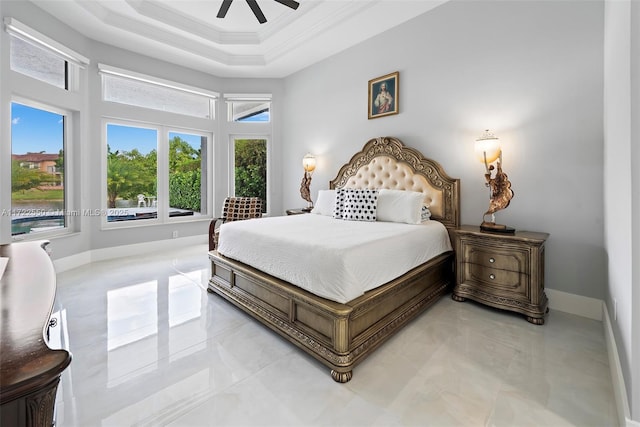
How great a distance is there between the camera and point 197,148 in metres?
5.63

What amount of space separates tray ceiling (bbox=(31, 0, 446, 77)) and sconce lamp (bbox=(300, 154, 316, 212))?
1663 mm

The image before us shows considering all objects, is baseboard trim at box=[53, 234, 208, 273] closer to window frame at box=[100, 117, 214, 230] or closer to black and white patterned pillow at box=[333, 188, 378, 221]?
window frame at box=[100, 117, 214, 230]

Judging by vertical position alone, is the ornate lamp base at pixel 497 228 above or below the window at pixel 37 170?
below

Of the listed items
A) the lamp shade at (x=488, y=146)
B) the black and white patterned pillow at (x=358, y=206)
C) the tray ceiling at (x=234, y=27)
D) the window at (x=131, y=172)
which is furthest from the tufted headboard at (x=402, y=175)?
the window at (x=131, y=172)

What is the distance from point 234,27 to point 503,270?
477 cm

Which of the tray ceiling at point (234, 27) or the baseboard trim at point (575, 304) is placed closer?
the baseboard trim at point (575, 304)

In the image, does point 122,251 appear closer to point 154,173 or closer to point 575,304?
point 154,173

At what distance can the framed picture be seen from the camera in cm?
389

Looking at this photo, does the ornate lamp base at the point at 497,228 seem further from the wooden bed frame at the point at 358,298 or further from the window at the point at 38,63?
the window at the point at 38,63

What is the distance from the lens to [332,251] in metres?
1.90

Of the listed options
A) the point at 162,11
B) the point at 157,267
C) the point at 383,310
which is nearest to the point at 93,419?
the point at 383,310

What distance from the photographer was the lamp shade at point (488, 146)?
284 centimetres

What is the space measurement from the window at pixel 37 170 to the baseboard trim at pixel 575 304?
5898 mm

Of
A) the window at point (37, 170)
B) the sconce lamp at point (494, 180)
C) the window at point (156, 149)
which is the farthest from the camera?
the window at point (156, 149)
